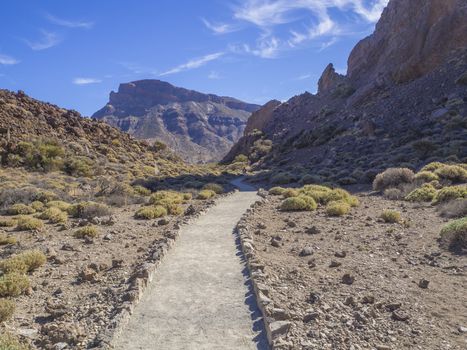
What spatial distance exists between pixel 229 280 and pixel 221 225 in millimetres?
6410

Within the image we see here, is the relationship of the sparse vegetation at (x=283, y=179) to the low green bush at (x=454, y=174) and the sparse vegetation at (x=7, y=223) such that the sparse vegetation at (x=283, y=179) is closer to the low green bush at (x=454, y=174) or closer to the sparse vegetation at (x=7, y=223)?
the low green bush at (x=454, y=174)

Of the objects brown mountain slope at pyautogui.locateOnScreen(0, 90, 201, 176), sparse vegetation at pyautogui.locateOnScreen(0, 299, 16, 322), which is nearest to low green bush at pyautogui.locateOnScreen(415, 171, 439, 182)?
sparse vegetation at pyautogui.locateOnScreen(0, 299, 16, 322)

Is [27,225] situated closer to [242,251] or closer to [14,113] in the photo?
[242,251]

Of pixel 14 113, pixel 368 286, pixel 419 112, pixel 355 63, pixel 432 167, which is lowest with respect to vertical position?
pixel 368 286

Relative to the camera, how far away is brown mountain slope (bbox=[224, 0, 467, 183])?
102 ft

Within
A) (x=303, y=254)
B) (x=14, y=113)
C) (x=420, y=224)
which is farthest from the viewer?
(x=14, y=113)

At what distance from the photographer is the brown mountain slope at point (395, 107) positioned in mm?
31234

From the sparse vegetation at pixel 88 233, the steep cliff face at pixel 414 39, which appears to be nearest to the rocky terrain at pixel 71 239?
the sparse vegetation at pixel 88 233

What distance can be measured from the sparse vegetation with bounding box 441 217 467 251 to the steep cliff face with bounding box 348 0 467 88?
3892cm

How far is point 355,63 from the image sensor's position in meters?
71.7

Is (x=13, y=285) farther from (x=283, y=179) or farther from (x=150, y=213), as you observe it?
(x=283, y=179)

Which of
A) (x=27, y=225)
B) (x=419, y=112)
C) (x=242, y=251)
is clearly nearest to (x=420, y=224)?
(x=242, y=251)

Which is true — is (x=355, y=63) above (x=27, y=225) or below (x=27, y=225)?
above

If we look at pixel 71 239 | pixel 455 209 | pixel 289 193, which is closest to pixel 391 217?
pixel 455 209
